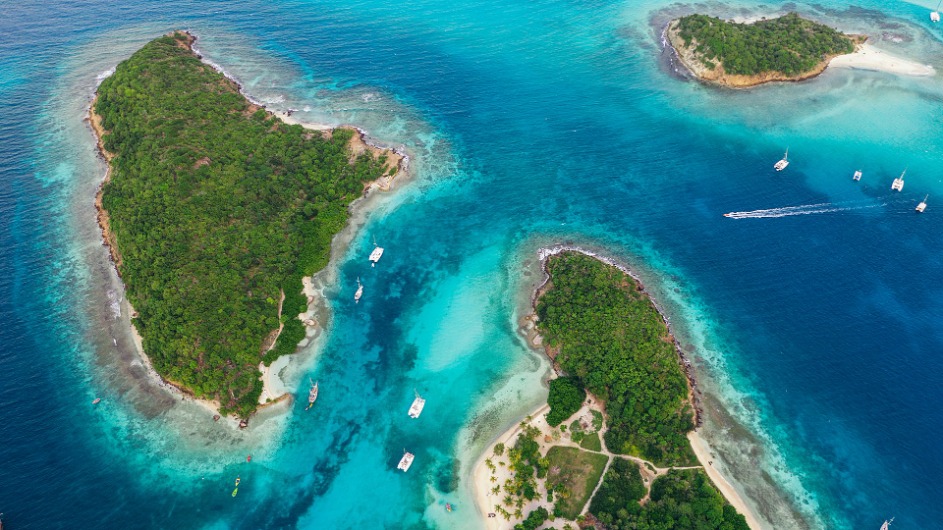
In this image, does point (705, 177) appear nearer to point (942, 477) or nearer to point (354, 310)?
point (942, 477)

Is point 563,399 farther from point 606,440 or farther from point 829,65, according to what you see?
point 829,65

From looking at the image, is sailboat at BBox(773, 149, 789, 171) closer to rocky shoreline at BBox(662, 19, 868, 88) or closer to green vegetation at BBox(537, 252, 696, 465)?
rocky shoreline at BBox(662, 19, 868, 88)

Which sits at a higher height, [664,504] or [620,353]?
[620,353]

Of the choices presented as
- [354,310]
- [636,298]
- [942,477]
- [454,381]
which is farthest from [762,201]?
[354,310]

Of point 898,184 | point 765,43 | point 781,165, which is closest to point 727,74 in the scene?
point 765,43

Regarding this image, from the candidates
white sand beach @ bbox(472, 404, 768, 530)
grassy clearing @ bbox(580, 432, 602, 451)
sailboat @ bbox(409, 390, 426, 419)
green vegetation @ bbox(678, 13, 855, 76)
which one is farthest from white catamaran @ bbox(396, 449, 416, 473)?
green vegetation @ bbox(678, 13, 855, 76)

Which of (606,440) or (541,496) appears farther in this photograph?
(606,440)
